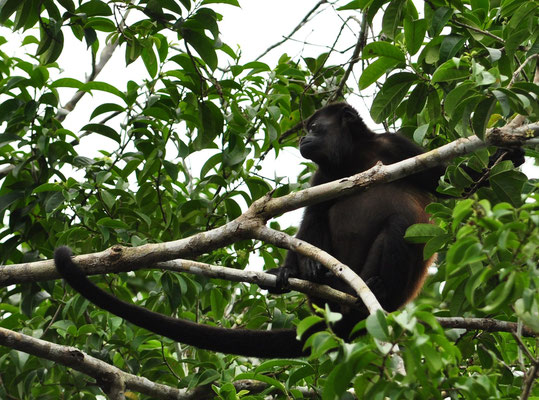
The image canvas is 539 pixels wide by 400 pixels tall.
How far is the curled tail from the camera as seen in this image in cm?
362

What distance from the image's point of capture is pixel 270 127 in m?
4.90

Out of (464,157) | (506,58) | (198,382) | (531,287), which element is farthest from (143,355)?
(531,287)

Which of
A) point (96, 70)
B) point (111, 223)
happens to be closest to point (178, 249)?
point (111, 223)

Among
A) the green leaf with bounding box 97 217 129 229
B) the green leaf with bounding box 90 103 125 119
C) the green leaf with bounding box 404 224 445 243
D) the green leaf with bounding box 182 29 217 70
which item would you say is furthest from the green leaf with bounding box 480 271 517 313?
the green leaf with bounding box 90 103 125 119

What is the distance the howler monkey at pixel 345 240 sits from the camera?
13.0ft

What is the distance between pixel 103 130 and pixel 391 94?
201 cm

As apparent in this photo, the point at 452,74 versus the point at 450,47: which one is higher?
the point at 450,47

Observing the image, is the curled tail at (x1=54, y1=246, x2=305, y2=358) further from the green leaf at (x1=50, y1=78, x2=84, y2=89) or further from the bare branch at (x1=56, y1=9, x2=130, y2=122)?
the bare branch at (x1=56, y1=9, x2=130, y2=122)

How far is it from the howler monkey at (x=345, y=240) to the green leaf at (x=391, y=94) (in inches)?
18.9

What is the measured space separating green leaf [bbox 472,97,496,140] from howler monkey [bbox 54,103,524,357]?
3.79 ft

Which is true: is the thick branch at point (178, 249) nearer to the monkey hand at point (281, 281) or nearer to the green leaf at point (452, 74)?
the monkey hand at point (281, 281)

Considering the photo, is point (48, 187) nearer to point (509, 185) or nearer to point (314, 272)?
point (314, 272)

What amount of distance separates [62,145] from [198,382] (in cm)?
172

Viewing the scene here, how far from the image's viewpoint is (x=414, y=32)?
3773mm
